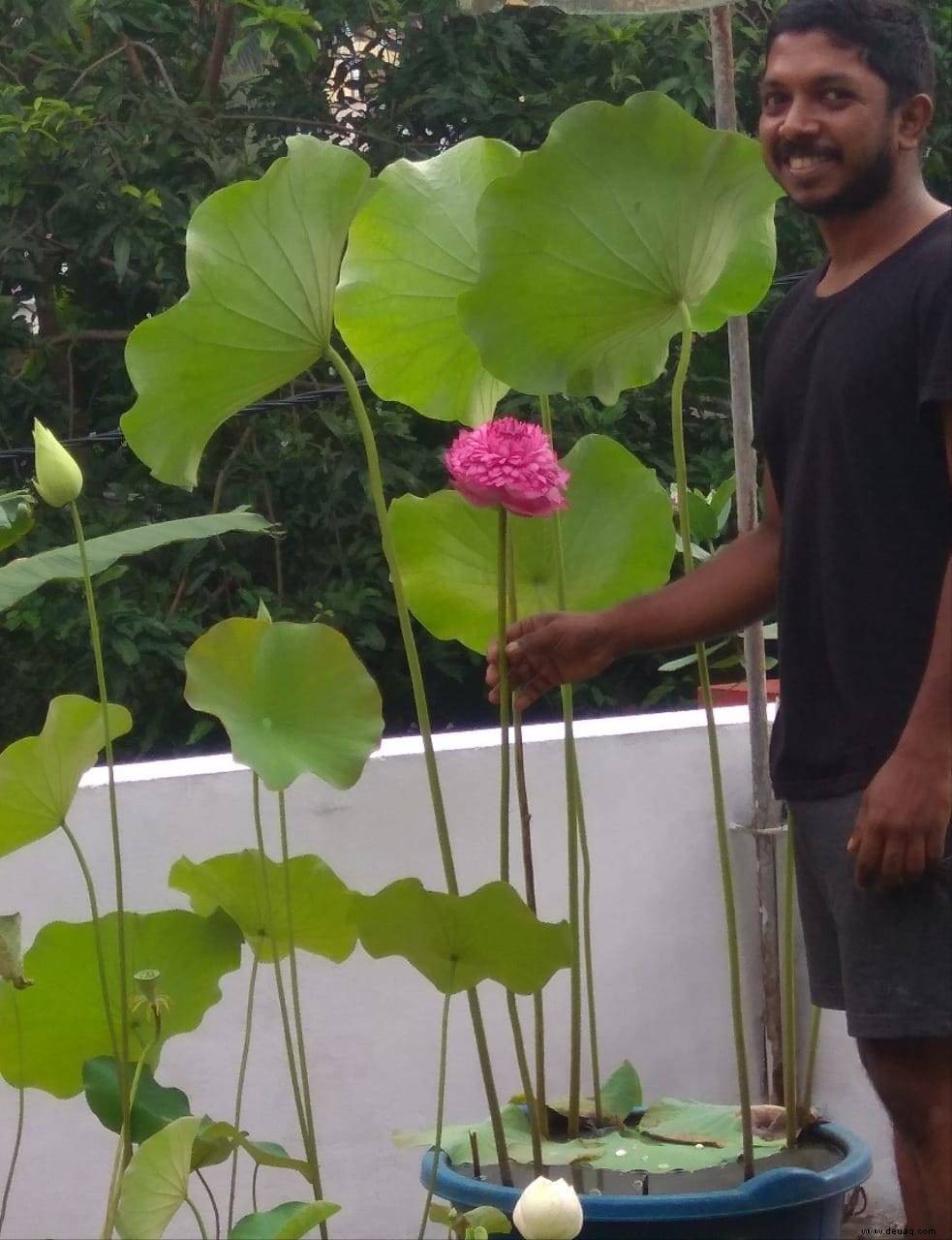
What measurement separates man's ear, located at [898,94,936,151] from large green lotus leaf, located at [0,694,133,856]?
36.1 inches

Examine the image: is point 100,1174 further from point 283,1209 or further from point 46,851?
point 283,1209

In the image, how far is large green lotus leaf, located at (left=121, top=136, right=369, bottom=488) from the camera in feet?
5.37

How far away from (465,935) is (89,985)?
0.44 metres

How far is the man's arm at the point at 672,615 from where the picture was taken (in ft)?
5.22

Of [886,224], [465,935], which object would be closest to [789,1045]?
[465,935]

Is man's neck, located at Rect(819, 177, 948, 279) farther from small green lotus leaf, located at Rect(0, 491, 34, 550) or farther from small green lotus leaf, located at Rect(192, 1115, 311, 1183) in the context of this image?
small green lotus leaf, located at Rect(192, 1115, 311, 1183)

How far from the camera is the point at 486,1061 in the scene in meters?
1.67

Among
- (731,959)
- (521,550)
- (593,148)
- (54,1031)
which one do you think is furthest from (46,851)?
(593,148)

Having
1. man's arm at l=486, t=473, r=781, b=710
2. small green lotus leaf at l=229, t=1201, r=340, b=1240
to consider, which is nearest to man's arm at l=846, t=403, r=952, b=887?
man's arm at l=486, t=473, r=781, b=710

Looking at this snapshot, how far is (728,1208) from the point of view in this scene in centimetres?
157

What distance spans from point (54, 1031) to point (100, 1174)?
416 millimetres

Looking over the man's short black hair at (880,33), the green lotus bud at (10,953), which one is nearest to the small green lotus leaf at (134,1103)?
the green lotus bud at (10,953)

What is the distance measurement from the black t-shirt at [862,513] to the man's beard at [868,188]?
2.1 inches

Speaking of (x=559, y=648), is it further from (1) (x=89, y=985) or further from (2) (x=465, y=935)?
(1) (x=89, y=985)
